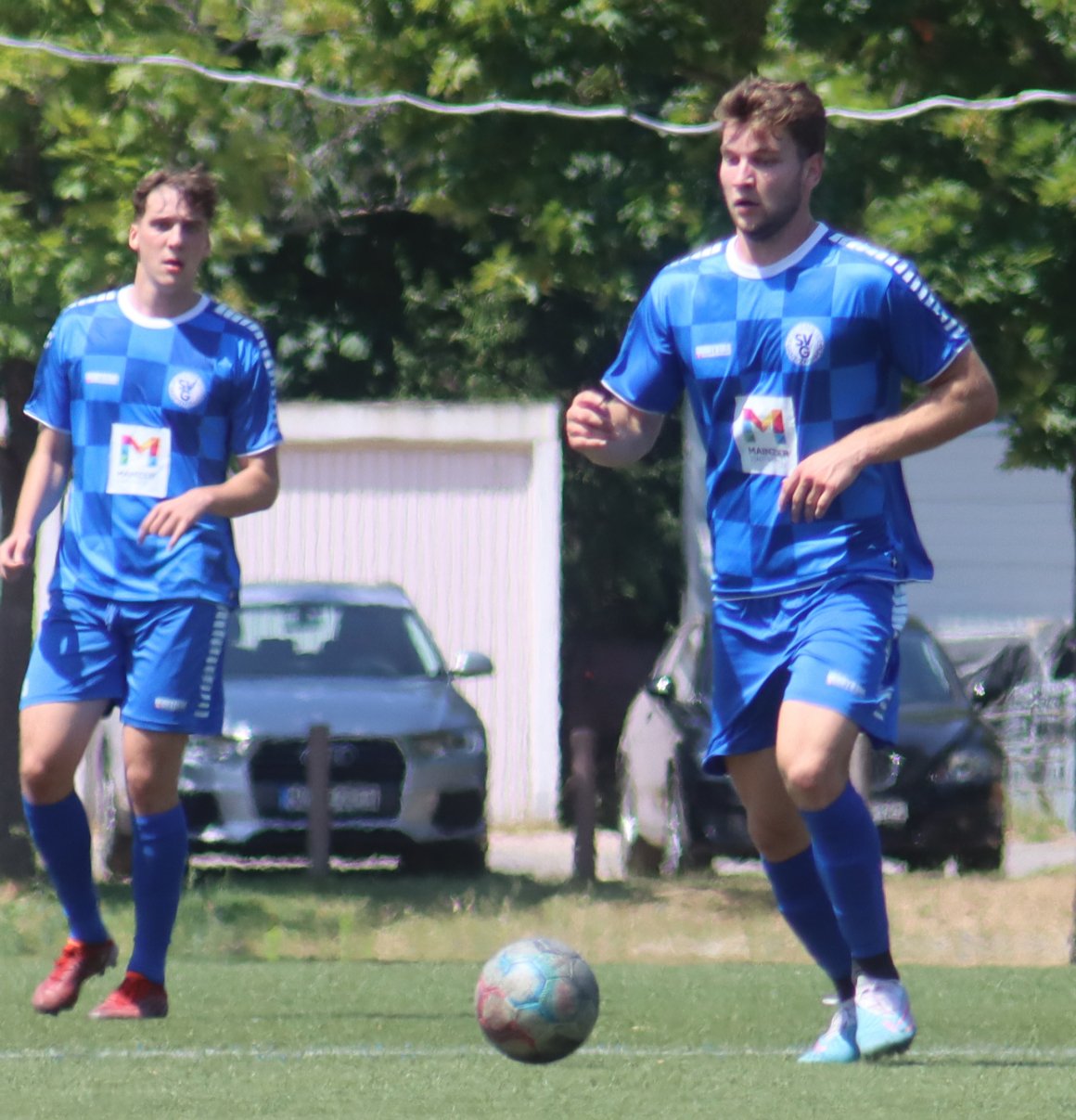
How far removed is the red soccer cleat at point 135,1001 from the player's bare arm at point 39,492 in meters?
1.12

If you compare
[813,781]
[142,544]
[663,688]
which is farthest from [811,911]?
[663,688]

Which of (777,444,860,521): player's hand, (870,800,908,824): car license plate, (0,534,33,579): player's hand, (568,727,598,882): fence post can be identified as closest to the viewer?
(777,444,860,521): player's hand

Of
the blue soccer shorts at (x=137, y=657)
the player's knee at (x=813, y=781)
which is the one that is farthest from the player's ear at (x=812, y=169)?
the blue soccer shorts at (x=137, y=657)

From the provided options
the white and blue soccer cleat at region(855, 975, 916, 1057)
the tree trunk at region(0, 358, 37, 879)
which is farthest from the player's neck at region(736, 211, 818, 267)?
the tree trunk at region(0, 358, 37, 879)

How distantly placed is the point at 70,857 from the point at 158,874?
0.79 feet

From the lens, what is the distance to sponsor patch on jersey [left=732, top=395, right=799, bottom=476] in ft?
18.7

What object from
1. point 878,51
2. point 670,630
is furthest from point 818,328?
point 670,630

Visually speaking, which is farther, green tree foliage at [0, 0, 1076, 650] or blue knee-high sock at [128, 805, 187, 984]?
green tree foliage at [0, 0, 1076, 650]

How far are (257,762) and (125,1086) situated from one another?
8.45 metres

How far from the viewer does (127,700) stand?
677 cm

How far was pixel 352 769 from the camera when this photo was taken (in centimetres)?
1400

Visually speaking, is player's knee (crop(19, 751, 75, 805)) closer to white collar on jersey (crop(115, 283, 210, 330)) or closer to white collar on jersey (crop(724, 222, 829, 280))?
white collar on jersey (crop(115, 283, 210, 330))

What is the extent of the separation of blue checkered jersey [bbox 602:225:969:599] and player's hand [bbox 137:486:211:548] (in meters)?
1.45

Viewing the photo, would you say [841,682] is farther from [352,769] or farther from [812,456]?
[352,769]
